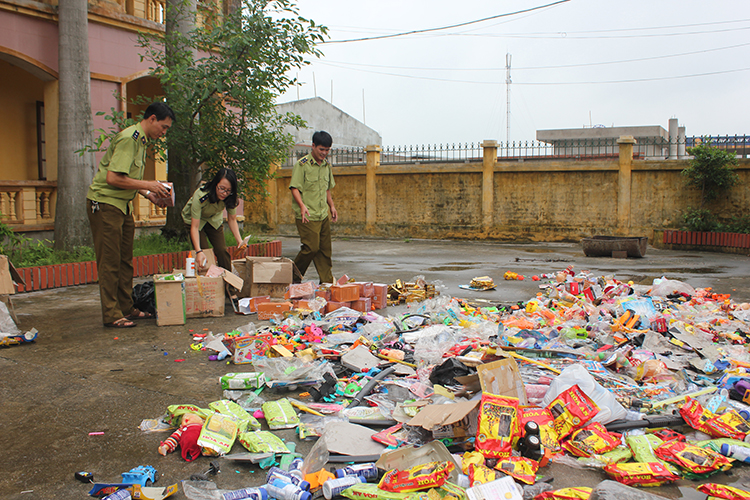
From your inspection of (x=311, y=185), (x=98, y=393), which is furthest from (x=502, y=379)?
(x=311, y=185)

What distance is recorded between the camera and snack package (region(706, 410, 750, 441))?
8.20 ft

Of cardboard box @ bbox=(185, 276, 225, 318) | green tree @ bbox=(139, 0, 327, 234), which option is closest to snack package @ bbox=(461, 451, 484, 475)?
cardboard box @ bbox=(185, 276, 225, 318)

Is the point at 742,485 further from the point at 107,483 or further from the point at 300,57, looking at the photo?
the point at 300,57

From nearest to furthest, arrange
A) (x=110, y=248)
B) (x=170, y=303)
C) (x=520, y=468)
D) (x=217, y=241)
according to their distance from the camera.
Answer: (x=520, y=468), (x=110, y=248), (x=170, y=303), (x=217, y=241)

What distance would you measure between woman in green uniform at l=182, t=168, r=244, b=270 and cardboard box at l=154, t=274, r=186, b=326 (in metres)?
0.53

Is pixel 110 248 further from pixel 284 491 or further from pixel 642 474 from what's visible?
pixel 642 474

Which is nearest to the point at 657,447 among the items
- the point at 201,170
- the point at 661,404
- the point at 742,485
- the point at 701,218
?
the point at 742,485

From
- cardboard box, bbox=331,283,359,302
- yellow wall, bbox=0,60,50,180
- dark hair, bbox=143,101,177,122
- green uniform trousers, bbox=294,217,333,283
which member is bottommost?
cardboard box, bbox=331,283,359,302

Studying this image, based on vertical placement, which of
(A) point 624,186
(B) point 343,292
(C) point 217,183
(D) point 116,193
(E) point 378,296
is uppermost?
(A) point 624,186

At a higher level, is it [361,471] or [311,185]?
[311,185]

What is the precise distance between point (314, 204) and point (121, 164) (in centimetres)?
220

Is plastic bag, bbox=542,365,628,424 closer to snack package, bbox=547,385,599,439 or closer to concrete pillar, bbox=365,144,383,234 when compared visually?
snack package, bbox=547,385,599,439

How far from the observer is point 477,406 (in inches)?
99.7

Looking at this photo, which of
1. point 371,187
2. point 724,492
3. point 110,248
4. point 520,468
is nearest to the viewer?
point 724,492
